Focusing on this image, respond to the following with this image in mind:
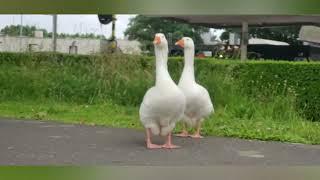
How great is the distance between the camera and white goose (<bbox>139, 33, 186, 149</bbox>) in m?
4.10

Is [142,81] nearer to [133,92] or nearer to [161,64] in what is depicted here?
[133,92]

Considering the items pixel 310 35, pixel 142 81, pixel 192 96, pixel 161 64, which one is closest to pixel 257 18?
pixel 161 64

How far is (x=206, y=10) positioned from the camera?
105 cm

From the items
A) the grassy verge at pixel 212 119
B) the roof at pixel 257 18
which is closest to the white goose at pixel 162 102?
the roof at pixel 257 18

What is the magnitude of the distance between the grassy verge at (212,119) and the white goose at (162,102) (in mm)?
1164

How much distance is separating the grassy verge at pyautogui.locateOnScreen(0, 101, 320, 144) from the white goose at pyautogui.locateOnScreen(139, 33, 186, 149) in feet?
3.82

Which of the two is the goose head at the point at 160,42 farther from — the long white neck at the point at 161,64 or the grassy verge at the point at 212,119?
the grassy verge at the point at 212,119

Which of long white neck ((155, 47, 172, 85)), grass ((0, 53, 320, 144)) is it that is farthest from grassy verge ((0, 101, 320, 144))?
long white neck ((155, 47, 172, 85))

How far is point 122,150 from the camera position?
4055mm

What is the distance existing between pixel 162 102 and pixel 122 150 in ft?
1.63

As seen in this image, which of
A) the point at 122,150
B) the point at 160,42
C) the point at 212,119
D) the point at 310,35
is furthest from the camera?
the point at 310,35

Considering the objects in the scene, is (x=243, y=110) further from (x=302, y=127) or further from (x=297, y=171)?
(x=297, y=171)

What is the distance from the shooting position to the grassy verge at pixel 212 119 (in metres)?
5.25

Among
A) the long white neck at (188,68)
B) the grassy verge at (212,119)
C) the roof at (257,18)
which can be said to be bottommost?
the grassy verge at (212,119)
